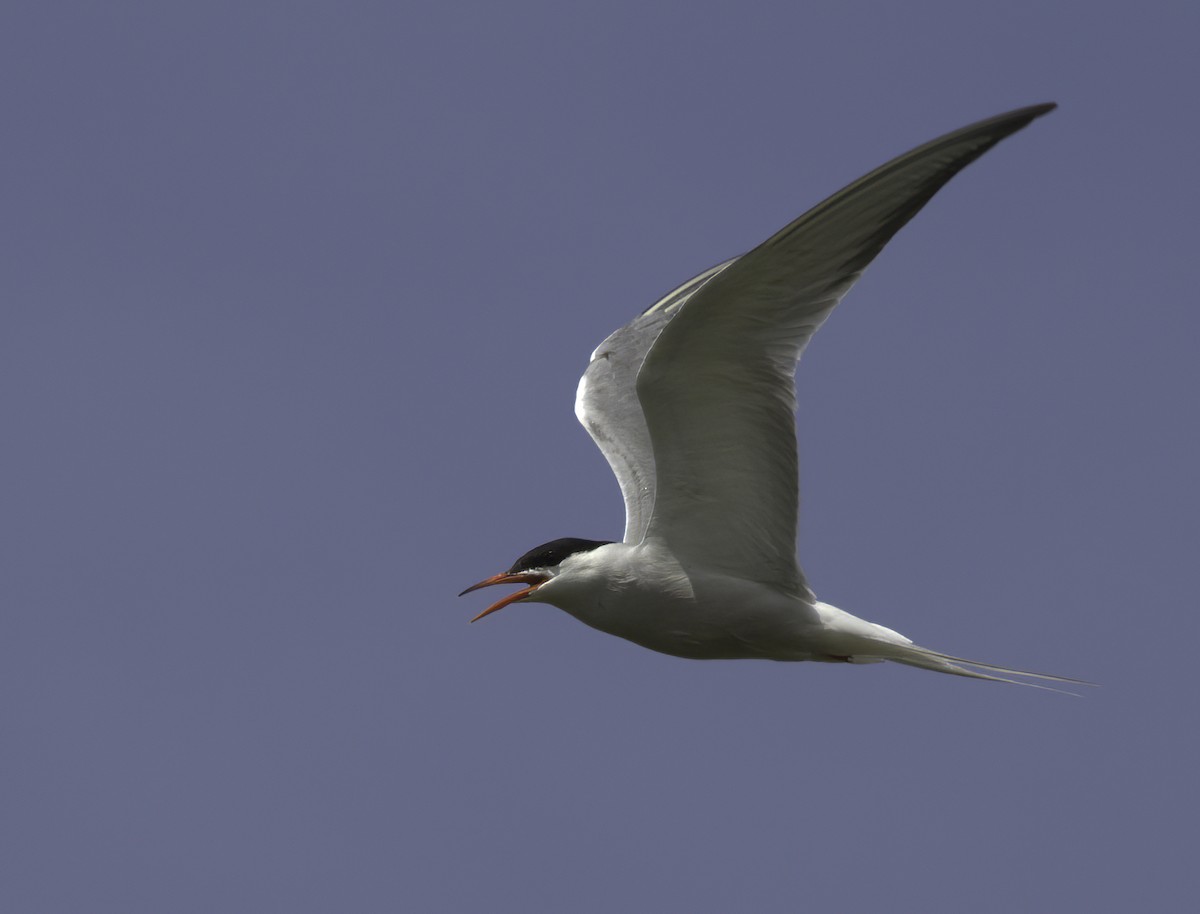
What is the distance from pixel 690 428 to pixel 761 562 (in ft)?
3.03

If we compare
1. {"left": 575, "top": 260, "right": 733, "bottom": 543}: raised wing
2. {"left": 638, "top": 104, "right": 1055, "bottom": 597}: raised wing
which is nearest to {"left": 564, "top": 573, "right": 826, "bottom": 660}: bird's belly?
{"left": 638, "top": 104, "right": 1055, "bottom": 597}: raised wing

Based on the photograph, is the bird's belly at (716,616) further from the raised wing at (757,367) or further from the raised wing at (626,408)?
the raised wing at (626,408)

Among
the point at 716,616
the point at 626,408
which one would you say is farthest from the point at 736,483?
the point at 626,408

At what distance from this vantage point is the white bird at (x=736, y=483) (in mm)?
6695

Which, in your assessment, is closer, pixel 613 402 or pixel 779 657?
pixel 779 657

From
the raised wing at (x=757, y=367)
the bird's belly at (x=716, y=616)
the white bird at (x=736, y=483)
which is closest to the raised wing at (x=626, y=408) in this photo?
the white bird at (x=736, y=483)

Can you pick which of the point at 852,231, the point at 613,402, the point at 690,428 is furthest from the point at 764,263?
the point at 613,402

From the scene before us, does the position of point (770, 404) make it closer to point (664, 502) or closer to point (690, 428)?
point (690, 428)

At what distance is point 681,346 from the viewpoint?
7.09m

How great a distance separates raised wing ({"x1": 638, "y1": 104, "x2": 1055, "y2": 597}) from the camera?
6426mm

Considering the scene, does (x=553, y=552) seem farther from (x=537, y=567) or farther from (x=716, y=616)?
(x=716, y=616)

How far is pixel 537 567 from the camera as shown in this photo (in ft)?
27.7

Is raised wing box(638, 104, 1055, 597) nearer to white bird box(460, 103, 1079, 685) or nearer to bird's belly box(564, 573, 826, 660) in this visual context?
white bird box(460, 103, 1079, 685)

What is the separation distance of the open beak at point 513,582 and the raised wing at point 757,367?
74 cm
